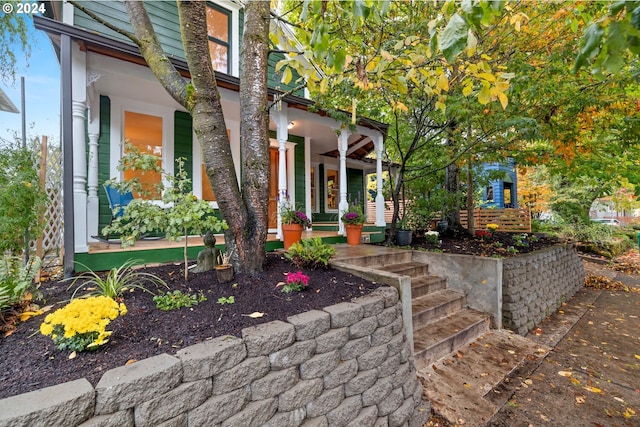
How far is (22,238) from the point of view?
2.64 meters

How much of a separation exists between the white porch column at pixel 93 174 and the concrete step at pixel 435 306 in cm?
435

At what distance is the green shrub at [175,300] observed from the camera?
208 centimetres

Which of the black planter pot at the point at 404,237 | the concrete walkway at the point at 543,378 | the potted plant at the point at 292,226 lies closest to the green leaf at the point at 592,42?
the concrete walkway at the point at 543,378

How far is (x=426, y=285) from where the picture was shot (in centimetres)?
394

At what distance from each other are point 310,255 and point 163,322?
1.65 m

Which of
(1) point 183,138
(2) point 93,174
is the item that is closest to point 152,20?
(1) point 183,138

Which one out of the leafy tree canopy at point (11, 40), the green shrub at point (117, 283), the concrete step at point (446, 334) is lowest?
the concrete step at point (446, 334)

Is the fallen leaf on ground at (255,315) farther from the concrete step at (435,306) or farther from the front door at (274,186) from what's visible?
the front door at (274,186)

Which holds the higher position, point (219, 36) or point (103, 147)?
point (219, 36)

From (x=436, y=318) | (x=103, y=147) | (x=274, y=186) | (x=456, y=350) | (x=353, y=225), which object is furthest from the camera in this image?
(x=274, y=186)

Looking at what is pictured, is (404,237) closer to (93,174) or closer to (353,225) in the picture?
(353,225)

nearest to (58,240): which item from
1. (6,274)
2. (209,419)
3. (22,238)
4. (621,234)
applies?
(22,238)

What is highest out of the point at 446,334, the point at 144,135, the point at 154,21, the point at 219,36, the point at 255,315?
the point at 219,36

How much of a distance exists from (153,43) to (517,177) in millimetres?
16404
